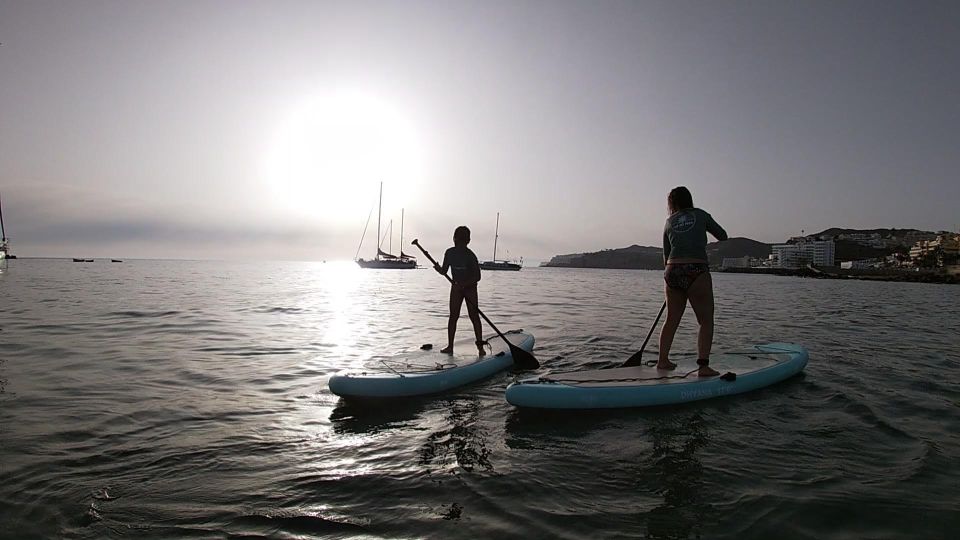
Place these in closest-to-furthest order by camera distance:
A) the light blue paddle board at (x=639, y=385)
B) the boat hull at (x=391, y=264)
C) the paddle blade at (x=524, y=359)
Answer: the light blue paddle board at (x=639, y=385), the paddle blade at (x=524, y=359), the boat hull at (x=391, y=264)

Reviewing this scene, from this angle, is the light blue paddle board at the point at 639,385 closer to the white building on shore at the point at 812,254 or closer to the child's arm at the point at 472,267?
the child's arm at the point at 472,267

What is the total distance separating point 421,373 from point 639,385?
10.6 ft

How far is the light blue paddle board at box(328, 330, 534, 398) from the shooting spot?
6.88 meters

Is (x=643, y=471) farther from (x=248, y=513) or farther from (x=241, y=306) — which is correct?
(x=241, y=306)

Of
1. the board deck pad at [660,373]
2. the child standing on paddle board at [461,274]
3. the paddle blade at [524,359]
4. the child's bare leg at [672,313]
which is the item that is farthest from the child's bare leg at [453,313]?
the child's bare leg at [672,313]

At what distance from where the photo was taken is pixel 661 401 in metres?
6.68

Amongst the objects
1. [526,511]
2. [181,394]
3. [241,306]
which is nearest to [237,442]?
[181,394]

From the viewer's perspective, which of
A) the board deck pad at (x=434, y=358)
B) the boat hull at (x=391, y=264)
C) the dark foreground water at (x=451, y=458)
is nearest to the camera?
the dark foreground water at (x=451, y=458)

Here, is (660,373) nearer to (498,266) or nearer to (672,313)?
(672,313)

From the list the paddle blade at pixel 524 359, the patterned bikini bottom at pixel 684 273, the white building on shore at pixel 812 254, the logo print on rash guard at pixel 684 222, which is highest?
the white building on shore at pixel 812 254

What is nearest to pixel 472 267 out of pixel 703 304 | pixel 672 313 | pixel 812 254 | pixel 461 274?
pixel 461 274

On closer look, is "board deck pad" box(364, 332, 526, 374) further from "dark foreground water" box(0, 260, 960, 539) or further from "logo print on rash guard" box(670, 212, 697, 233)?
"logo print on rash guard" box(670, 212, 697, 233)

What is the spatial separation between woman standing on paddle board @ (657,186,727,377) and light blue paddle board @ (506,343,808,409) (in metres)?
0.38

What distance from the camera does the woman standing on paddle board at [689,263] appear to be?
687cm
